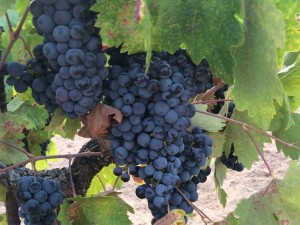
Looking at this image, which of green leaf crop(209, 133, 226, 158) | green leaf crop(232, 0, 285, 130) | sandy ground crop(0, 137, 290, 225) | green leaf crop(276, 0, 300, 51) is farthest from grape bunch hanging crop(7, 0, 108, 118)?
sandy ground crop(0, 137, 290, 225)

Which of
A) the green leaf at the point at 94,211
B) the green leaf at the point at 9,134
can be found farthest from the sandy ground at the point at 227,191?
the green leaf at the point at 94,211

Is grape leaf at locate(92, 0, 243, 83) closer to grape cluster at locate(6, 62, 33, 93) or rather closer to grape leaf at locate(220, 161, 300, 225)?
grape cluster at locate(6, 62, 33, 93)

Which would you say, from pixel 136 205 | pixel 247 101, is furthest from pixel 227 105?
pixel 136 205

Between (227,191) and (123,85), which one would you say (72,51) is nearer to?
(123,85)

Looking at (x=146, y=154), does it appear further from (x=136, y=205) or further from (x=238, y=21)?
(x=136, y=205)

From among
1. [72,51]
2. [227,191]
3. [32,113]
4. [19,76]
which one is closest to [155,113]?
[72,51]

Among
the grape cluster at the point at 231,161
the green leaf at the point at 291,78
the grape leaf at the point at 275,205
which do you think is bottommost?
the grape cluster at the point at 231,161

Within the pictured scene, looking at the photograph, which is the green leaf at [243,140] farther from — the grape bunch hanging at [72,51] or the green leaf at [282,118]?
the grape bunch hanging at [72,51]
